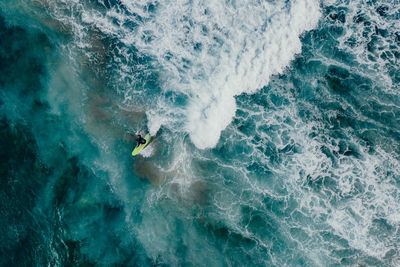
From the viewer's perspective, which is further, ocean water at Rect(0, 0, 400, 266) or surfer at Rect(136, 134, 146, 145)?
ocean water at Rect(0, 0, 400, 266)

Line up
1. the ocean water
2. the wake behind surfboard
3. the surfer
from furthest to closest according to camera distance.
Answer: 1. the wake behind surfboard
2. the ocean water
3. the surfer

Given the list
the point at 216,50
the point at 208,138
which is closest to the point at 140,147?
the point at 208,138

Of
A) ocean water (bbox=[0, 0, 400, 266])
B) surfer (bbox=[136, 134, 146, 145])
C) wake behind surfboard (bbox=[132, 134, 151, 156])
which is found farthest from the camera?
wake behind surfboard (bbox=[132, 134, 151, 156])

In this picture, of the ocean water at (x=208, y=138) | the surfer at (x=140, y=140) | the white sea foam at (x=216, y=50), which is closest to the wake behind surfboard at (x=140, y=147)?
the surfer at (x=140, y=140)

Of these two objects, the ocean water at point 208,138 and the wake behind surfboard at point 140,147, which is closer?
the ocean water at point 208,138

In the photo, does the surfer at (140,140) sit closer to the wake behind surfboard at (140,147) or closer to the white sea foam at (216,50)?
the wake behind surfboard at (140,147)

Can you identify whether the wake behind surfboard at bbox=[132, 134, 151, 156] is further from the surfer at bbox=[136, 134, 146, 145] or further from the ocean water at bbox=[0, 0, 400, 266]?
the ocean water at bbox=[0, 0, 400, 266]

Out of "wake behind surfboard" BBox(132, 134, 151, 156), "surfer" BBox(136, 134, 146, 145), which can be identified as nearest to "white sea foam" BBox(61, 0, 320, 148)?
"wake behind surfboard" BBox(132, 134, 151, 156)

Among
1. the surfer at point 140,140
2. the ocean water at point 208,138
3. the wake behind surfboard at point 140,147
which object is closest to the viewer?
the surfer at point 140,140

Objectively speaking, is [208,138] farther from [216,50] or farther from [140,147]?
[216,50]
